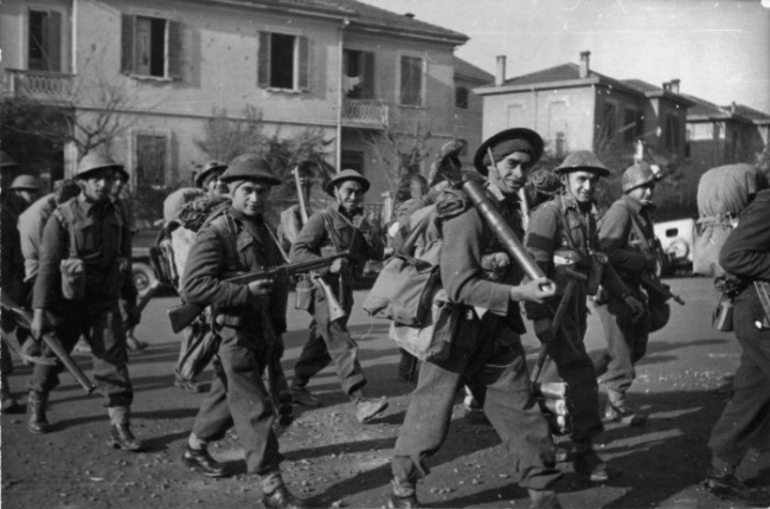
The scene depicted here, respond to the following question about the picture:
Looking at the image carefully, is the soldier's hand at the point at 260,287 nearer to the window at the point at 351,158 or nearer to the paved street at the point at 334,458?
the paved street at the point at 334,458

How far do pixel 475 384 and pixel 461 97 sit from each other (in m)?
21.0

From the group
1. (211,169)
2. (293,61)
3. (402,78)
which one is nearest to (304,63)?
(293,61)

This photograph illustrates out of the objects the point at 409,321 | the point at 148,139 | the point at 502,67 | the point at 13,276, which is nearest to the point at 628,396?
the point at 409,321

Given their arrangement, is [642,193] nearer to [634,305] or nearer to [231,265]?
[634,305]

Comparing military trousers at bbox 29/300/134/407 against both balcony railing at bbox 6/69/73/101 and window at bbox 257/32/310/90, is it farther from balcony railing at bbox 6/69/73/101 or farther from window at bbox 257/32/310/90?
window at bbox 257/32/310/90

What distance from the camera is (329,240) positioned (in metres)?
6.69

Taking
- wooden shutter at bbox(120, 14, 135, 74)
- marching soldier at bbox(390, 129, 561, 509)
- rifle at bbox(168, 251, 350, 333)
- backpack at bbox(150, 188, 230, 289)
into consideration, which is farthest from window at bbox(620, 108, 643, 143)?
rifle at bbox(168, 251, 350, 333)

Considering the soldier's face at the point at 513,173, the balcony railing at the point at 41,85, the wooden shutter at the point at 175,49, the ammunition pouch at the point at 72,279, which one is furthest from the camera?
the wooden shutter at the point at 175,49

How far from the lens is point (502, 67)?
85.6ft

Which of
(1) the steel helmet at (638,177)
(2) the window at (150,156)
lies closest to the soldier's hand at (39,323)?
(1) the steel helmet at (638,177)

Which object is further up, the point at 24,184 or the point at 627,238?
the point at 24,184

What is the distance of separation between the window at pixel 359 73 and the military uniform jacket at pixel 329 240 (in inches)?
617

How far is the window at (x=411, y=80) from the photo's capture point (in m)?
20.2

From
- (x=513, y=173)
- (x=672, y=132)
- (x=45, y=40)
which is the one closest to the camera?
(x=513, y=173)
